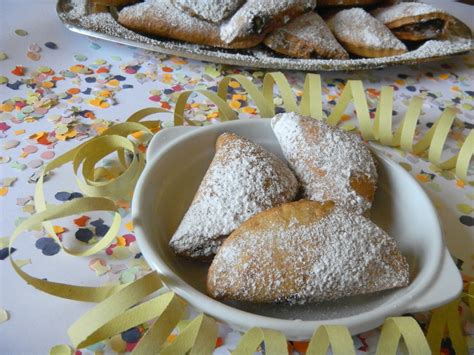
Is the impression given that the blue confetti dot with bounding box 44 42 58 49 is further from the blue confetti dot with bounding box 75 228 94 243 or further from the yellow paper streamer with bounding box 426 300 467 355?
the yellow paper streamer with bounding box 426 300 467 355

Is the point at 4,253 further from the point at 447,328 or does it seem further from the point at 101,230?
the point at 447,328

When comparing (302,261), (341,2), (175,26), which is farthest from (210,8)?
(302,261)

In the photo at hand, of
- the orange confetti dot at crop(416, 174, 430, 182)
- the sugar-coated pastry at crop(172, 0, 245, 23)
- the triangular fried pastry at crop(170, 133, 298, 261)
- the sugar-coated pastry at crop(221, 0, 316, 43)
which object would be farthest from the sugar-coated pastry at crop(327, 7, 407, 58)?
the triangular fried pastry at crop(170, 133, 298, 261)

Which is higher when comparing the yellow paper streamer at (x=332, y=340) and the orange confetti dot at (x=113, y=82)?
the yellow paper streamer at (x=332, y=340)

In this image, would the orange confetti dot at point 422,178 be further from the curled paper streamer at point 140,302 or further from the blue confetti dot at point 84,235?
the blue confetti dot at point 84,235

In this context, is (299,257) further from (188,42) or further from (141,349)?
(188,42)

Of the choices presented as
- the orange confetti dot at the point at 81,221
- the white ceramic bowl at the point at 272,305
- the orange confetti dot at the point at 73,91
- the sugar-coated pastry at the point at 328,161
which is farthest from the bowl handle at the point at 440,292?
the orange confetti dot at the point at 73,91
